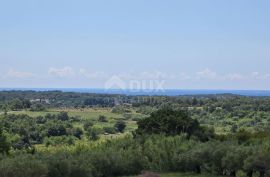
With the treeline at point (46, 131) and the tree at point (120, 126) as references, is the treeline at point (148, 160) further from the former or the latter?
the tree at point (120, 126)

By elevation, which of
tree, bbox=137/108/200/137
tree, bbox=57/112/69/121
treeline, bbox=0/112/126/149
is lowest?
treeline, bbox=0/112/126/149

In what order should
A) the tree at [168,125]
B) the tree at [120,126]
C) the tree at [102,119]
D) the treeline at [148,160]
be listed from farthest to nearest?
1. the tree at [102,119]
2. the tree at [120,126]
3. the tree at [168,125]
4. the treeline at [148,160]

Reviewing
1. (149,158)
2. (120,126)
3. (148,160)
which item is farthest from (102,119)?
(148,160)

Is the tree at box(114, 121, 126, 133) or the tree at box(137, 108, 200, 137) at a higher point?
the tree at box(137, 108, 200, 137)

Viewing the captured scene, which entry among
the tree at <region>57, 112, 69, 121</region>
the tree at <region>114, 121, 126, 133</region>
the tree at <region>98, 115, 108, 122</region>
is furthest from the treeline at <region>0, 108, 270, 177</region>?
the tree at <region>98, 115, 108, 122</region>

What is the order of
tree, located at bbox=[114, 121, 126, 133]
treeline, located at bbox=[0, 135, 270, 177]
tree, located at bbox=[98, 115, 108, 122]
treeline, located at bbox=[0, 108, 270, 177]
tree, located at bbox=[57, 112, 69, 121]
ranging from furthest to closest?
tree, located at bbox=[98, 115, 108, 122]
tree, located at bbox=[57, 112, 69, 121]
tree, located at bbox=[114, 121, 126, 133]
treeline, located at bbox=[0, 108, 270, 177]
treeline, located at bbox=[0, 135, 270, 177]

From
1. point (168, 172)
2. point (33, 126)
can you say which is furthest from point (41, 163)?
point (33, 126)

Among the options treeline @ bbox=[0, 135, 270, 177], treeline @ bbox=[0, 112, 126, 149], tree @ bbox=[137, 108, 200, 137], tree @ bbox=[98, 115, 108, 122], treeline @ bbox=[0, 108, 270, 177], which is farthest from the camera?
tree @ bbox=[98, 115, 108, 122]

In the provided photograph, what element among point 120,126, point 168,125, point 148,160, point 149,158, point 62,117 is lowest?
point 120,126

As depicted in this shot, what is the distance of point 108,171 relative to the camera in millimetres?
47906

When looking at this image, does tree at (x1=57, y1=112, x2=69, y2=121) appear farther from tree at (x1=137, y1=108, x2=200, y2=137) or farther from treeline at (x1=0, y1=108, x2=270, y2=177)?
treeline at (x1=0, y1=108, x2=270, y2=177)

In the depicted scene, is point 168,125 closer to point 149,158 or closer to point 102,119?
point 149,158

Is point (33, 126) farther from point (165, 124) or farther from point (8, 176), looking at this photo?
point (8, 176)

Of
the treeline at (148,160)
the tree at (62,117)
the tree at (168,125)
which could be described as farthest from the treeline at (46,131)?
the treeline at (148,160)
